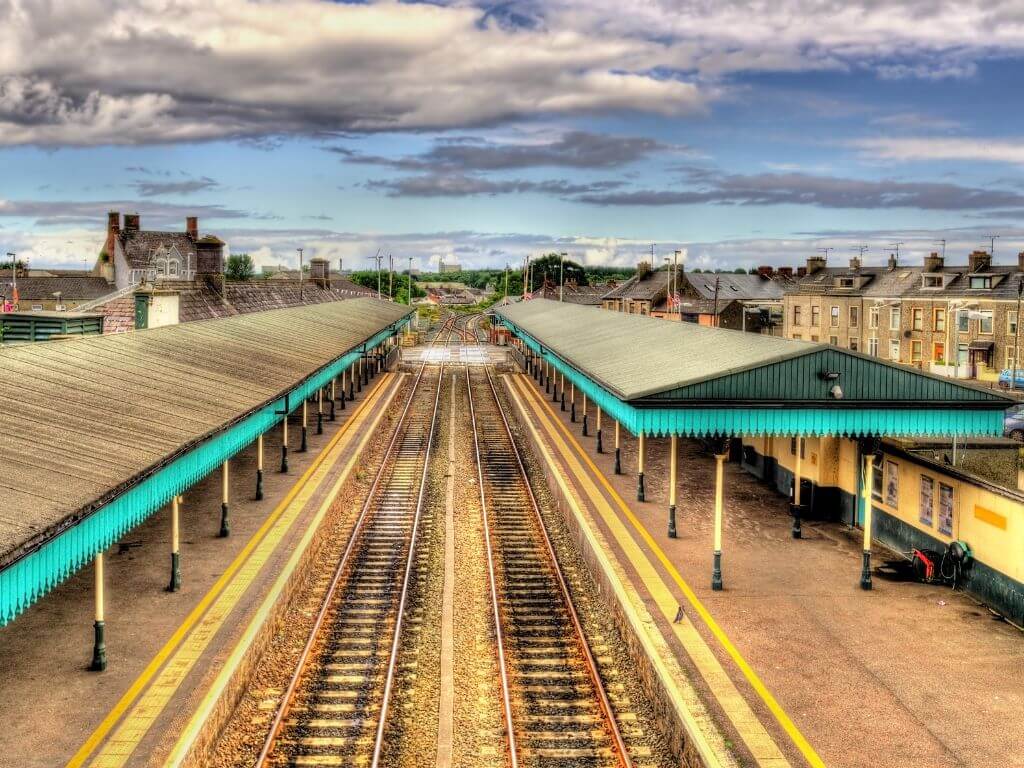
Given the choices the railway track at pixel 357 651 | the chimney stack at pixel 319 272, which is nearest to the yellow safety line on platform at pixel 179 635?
the railway track at pixel 357 651

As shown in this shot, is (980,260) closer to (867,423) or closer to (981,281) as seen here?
(981,281)

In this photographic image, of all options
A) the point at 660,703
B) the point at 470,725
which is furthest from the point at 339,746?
the point at 660,703

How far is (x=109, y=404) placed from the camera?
50.8ft

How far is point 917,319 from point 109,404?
53477mm

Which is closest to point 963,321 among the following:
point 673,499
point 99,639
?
point 673,499

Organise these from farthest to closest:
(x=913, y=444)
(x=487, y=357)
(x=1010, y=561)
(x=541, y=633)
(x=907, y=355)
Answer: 1. (x=487, y=357)
2. (x=907, y=355)
3. (x=913, y=444)
4. (x=541, y=633)
5. (x=1010, y=561)

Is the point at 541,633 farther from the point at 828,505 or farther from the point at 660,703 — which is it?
the point at 828,505

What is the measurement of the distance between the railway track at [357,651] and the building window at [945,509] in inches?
395

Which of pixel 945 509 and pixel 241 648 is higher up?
pixel 945 509

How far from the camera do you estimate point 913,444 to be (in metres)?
20.0

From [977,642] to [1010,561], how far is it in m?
1.61

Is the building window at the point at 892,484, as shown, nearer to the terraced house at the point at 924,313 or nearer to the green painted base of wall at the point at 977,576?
the green painted base of wall at the point at 977,576

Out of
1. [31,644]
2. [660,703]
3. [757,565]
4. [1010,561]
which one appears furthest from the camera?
[757,565]

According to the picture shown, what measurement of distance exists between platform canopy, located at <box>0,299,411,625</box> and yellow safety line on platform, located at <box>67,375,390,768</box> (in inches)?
73.7
